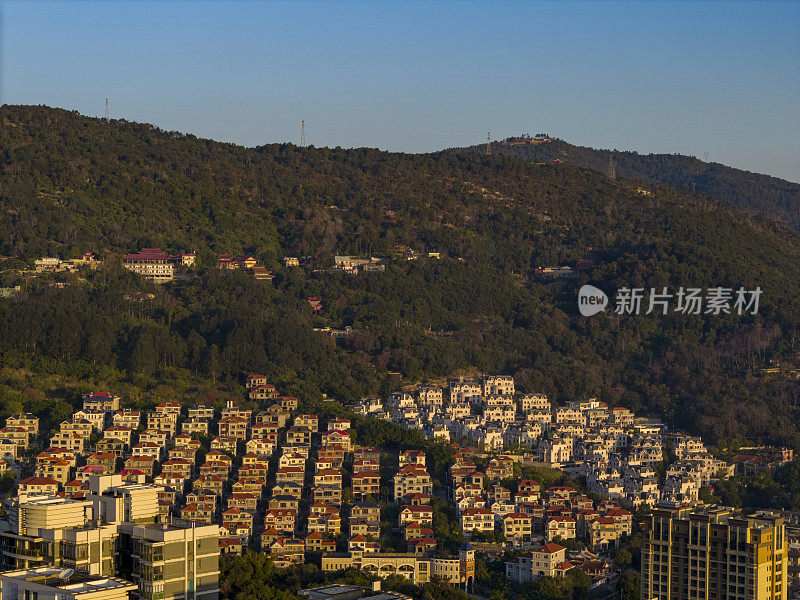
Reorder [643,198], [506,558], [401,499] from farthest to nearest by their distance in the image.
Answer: [643,198] < [401,499] < [506,558]

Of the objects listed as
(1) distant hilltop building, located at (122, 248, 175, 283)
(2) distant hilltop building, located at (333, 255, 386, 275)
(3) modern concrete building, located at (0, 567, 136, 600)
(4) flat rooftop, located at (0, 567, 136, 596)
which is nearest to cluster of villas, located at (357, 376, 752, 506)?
(2) distant hilltop building, located at (333, 255, 386, 275)

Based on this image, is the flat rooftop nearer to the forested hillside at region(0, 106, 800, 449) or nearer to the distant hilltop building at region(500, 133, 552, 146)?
the forested hillside at region(0, 106, 800, 449)

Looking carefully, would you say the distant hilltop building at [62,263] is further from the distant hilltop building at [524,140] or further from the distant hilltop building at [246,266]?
the distant hilltop building at [524,140]

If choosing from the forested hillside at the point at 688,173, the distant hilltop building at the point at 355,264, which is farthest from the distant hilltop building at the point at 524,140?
the distant hilltop building at the point at 355,264

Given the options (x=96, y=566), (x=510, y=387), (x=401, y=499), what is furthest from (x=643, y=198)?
(x=96, y=566)

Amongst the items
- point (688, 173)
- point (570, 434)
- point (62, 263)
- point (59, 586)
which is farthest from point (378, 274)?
point (688, 173)

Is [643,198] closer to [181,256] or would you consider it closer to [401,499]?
[181,256]
